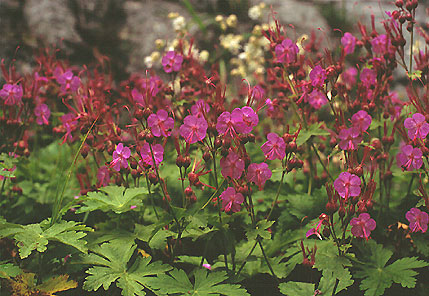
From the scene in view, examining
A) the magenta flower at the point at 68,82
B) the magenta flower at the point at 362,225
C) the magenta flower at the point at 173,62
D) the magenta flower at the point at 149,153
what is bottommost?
the magenta flower at the point at 362,225

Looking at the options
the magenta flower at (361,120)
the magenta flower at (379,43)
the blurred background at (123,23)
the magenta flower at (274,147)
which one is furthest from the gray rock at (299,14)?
the magenta flower at (274,147)

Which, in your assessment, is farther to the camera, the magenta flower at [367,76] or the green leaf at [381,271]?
the magenta flower at [367,76]

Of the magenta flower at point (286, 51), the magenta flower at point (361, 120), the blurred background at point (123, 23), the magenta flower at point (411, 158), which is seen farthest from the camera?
the blurred background at point (123, 23)

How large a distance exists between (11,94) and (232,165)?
1.23 m

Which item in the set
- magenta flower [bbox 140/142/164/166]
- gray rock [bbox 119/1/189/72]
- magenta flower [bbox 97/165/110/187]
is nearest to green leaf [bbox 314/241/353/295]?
magenta flower [bbox 140/142/164/166]

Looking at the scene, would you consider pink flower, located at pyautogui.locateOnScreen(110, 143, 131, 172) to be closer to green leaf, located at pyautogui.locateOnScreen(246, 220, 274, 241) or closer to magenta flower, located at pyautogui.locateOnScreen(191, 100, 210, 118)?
magenta flower, located at pyautogui.locateOnScreen(191, 100, 210, 118)

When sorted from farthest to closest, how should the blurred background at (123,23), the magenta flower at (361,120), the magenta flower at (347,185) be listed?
the blurred background at (123,23)
the magenta flower at (361,120)
the magenta flower at (347,185)

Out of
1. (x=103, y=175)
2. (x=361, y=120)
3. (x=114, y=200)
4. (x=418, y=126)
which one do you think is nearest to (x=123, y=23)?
(x=103, y=175)

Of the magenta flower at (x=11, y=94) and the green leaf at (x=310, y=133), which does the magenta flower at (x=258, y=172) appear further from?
the magenta flower at (x=11, y=94)

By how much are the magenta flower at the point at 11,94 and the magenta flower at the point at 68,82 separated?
0.70 ft

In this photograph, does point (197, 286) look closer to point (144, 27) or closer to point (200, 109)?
point (200, 109)

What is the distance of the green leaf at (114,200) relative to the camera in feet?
5.78

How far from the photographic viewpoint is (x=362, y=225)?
154 cm

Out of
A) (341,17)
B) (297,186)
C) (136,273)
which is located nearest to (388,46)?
(297,186)
